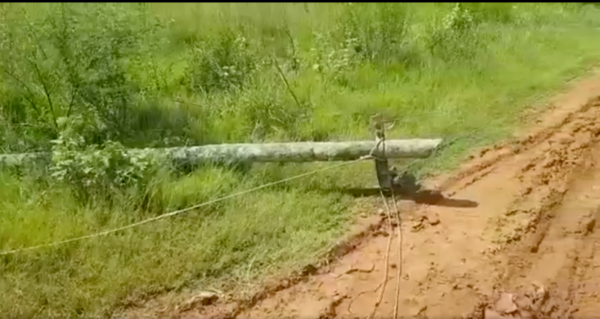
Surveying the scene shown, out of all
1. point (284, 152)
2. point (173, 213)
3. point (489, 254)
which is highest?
point (284, 152)

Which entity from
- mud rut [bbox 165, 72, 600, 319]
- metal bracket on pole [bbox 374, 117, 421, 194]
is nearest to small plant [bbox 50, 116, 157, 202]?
mud rut [bbox 165, 72, 600, 319]

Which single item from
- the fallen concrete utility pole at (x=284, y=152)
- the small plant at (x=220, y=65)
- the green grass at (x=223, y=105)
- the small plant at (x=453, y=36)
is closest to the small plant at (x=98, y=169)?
the green grass at (x=223, y=105)

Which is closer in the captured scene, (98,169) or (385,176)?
(98,169)

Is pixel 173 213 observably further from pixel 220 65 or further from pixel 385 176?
pixel 220 65

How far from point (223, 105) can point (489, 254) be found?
263cm

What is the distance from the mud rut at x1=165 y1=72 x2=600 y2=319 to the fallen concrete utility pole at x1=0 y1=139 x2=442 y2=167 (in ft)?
1.05

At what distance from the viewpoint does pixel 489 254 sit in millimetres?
3742

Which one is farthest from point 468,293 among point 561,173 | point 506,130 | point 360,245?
point 506,130

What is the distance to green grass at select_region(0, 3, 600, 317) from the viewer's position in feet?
11.9

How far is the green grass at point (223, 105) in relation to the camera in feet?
11.9

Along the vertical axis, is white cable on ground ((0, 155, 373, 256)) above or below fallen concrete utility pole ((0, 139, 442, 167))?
below

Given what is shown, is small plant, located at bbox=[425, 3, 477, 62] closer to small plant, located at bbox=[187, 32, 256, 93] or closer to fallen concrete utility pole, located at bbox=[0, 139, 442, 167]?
small plant, located at bbox=[187, 32, 256, 93]

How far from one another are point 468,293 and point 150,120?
2.90 metres

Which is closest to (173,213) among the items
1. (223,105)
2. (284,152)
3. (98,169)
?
(98,169)
